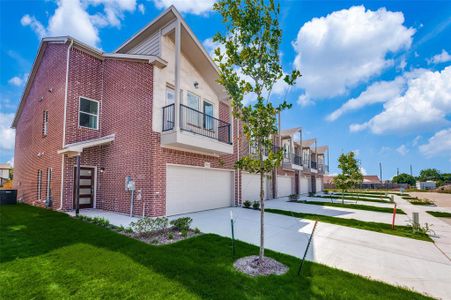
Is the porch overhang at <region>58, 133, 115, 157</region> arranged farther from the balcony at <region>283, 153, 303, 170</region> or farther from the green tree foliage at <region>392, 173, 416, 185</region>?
the green tree foliage at <region>392, 173, 416, 185</region>

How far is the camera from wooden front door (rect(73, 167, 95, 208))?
11718mm

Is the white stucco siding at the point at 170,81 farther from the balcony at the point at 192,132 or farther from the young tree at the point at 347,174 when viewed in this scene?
the young tree at the point at 347,174

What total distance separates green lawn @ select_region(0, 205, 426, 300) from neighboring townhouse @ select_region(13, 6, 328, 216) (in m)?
3.92

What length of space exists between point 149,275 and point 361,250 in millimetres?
5500

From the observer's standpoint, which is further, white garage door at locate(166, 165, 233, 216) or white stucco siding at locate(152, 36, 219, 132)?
white garage door at locate(166, 165, 233, 216)

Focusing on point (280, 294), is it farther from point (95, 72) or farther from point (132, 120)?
point (95, 72)

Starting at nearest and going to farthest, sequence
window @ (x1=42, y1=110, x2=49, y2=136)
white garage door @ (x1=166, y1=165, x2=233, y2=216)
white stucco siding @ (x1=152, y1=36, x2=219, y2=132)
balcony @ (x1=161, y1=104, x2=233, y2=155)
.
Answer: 1. balcony @ (x1=161, y1=104, x2=233, y2=155)
2. white stucco siding @ (x1=152, y1=36, x2=219, y2=132)
3. white garage door @ (x1=166, y1=165, x2=233, y2=216)
4. window @ (x1=42, y1=110, x2=49, y2=136)

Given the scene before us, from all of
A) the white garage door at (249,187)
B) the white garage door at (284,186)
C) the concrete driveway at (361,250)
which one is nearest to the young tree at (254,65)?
the concrete driveway at (361,250)

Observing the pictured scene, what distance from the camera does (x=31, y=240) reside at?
20.0 ft

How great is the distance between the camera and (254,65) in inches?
204

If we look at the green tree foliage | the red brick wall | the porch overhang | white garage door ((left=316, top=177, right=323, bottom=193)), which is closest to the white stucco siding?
the porch overhang

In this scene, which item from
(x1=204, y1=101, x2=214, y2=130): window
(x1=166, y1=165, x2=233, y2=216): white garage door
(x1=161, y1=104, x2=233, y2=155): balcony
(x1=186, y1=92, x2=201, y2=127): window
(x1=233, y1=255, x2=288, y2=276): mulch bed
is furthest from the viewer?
(x1=204, y1=101, x2=214, y2=130): window

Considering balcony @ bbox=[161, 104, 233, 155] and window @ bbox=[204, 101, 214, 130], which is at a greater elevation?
window @ bbox=[204, 101, 214, 130]

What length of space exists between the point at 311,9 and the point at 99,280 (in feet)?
37.8
